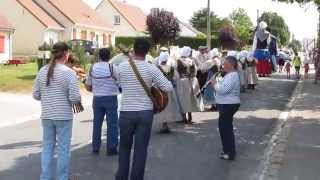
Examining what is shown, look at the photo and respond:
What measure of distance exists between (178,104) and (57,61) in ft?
20.4

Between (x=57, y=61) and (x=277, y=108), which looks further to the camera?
(x=277, y=108)

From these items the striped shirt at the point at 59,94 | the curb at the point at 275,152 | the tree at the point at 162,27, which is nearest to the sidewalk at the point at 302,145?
the curb at the point at 275,152

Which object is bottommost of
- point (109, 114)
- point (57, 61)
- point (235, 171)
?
point (235, 171)

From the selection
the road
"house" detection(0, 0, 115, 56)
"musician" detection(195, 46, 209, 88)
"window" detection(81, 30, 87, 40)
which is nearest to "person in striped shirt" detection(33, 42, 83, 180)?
the road

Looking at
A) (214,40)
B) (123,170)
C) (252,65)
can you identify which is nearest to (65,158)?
(123,170)

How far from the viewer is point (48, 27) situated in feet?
196

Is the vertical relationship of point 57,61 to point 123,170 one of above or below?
above

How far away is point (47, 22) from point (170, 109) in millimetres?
48441

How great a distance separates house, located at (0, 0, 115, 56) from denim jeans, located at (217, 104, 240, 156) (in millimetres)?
44359

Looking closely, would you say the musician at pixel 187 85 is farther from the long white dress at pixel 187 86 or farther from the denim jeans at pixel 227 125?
the denim jeans at pixel 227 125

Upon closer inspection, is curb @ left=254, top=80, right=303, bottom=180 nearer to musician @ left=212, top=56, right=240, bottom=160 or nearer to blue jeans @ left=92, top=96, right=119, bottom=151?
musician @ left=212, top=56, right=240, bottom=160

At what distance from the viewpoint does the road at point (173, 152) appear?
9.47 metres

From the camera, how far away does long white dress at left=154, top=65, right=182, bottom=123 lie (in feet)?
44.1

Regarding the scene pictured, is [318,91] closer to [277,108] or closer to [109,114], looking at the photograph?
[277,108]
